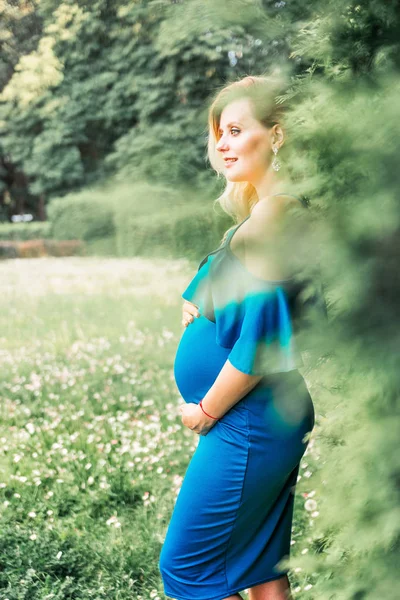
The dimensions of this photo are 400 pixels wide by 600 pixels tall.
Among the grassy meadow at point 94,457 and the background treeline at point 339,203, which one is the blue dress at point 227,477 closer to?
the grassy meadow at point 94,457

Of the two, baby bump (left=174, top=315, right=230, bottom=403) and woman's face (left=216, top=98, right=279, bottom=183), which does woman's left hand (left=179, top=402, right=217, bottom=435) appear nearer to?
baby bump (left=174, top=315, right=230, bottom=403)

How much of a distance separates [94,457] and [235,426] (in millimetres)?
2384

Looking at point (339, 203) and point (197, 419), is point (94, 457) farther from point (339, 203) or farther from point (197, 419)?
point (339, 203)

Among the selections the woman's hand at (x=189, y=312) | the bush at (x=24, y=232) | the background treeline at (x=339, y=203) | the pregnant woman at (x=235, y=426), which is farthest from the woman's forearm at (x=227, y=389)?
the bush at (x=24, y=232)

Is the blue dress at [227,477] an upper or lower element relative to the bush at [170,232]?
lower

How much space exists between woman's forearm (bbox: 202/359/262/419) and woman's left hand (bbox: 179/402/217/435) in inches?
1.2

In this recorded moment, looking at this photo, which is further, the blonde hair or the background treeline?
the blonde hair

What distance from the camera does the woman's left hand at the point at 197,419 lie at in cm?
201

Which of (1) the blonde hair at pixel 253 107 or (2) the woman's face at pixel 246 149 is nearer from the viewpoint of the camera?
(1) the blonde hair at pixel 253 107

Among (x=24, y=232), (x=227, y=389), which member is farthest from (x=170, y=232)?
(x=24, y=232)

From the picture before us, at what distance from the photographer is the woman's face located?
1.84 metres

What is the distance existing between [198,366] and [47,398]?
379 cm

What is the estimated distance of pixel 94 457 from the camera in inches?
165

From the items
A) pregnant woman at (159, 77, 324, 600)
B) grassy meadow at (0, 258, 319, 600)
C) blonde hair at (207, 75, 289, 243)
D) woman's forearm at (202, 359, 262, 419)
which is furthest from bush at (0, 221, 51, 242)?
woman's forearm at (202, 359, 262, 419)
